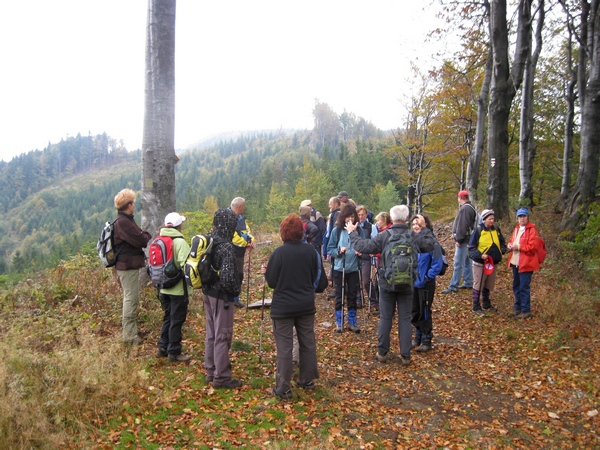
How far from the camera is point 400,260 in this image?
5398 millimetres

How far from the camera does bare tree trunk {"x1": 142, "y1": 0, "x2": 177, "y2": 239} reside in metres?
6.71

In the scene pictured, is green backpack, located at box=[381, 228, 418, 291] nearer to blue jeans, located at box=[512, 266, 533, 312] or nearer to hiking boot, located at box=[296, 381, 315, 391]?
hiking boot, located at box=[296, 381, 315, 391]

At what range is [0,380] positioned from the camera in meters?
3.62

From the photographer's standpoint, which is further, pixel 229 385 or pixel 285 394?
pixel 229 385

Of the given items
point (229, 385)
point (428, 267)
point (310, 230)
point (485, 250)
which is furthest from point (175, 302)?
point (485, 250)

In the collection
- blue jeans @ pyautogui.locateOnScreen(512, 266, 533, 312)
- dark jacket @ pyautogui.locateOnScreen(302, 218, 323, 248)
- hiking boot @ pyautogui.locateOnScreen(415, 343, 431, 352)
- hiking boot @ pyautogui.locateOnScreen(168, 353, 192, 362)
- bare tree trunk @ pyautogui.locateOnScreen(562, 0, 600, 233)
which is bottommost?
hiking boot @ pyautogui.locateOnScreen(415, 343, 431, 352)

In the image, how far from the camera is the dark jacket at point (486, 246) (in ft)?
24.5

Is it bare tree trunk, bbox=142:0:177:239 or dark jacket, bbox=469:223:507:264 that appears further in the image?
dark jacket, bbox=469:223:507:264

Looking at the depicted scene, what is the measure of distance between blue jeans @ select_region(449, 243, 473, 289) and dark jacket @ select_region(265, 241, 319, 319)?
5.72 metres

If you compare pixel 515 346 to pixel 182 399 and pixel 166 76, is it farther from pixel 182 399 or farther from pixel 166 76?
pixel 166 76

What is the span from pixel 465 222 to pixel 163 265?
21.1 feet

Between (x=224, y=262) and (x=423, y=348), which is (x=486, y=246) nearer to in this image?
(x=423, y=348)

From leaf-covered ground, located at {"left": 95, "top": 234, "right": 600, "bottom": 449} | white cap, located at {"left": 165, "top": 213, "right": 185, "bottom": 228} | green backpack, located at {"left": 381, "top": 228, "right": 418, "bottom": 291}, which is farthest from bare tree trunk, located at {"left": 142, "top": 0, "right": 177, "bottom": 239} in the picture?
green backpack, located at {"left": 381, "top": 228, "right": 418, "bottom": 291}

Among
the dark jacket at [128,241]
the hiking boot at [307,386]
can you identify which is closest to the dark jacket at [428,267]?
the hiking boot at [307,386]
